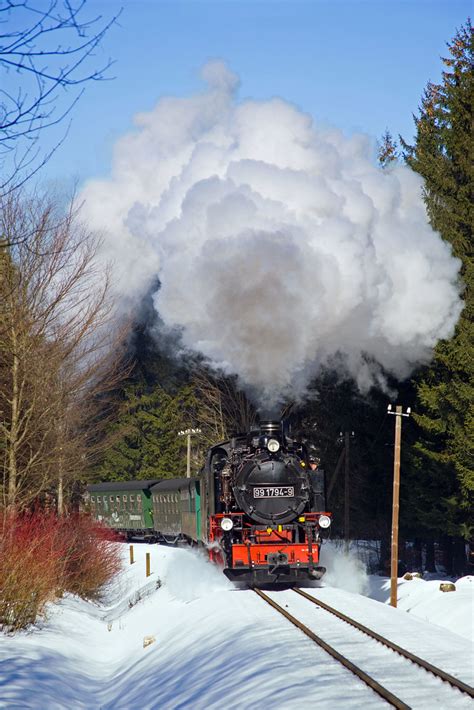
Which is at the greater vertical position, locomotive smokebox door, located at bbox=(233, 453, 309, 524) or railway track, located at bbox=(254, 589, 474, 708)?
locomotive smokebox door, located at bbox=(233, 453, 309, 524)

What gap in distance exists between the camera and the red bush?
16.0m

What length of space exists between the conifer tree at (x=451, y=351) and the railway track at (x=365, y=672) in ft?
40.6

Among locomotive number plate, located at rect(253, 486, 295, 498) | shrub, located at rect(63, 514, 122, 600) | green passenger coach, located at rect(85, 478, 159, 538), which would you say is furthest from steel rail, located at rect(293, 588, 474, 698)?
green passenger coach, located at rect(85, 478, 159, 538)

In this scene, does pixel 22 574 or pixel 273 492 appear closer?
pixel 22 574

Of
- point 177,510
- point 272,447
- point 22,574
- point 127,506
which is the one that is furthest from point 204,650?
point 127,506

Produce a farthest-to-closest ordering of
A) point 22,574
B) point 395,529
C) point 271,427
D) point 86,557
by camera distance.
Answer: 1. point 395,529
2. point 86,557
3. point 271,427
4. point 22,574

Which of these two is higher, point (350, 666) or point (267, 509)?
point (267, 509)

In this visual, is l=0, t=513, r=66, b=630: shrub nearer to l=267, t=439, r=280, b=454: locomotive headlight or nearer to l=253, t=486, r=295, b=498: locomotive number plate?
l=253, t=486, r=295, b=498: locomotive number plate

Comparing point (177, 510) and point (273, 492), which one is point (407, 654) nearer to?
point (273, 492)

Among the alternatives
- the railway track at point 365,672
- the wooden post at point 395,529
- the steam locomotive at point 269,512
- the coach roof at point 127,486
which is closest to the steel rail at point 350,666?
the railway track at point 365,672

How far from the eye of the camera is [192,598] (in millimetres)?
19516

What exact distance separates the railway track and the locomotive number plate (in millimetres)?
2506

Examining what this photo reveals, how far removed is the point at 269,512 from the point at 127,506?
86.7ft

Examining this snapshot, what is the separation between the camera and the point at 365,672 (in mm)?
10805
